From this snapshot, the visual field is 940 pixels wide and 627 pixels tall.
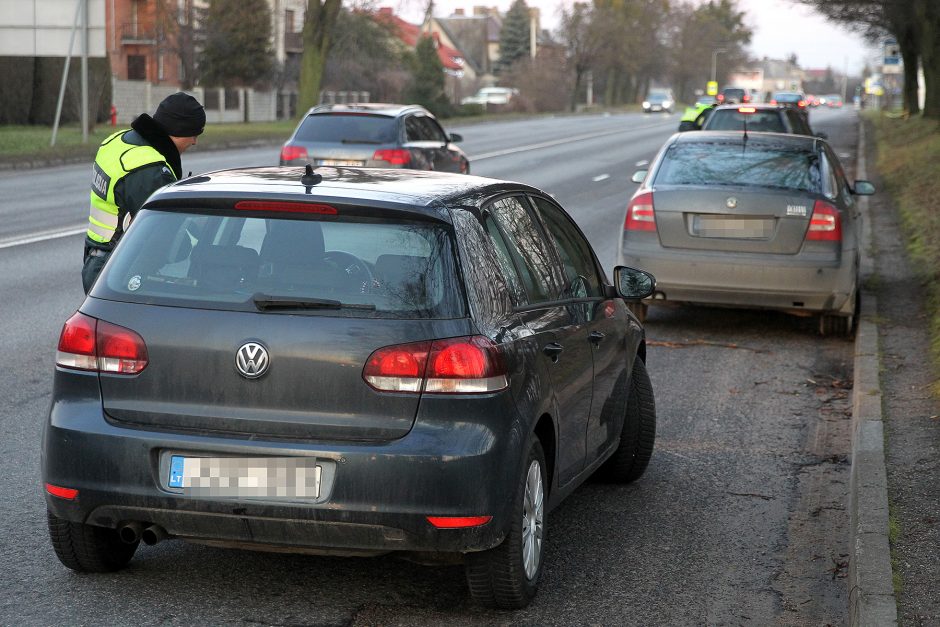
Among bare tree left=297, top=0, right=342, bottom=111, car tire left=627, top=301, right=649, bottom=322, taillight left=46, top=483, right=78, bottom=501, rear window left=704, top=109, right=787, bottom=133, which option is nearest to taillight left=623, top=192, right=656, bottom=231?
car tire left=627, top=301, right=649, bottom=322

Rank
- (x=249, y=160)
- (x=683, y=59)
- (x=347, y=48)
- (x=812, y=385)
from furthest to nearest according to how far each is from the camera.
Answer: (x=683, y=59)
(x=347, y=48)
(x=249, y=160)
(x=812, y=385)

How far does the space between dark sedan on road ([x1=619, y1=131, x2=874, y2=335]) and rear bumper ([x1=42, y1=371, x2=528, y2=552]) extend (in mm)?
5976

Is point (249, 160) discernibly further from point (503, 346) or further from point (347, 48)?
point (347, 48)

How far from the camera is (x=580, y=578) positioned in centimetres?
505

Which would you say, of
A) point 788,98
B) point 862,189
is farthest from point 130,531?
point 788,98

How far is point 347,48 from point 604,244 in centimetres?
5400

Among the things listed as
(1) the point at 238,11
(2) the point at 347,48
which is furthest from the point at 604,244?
(2) the point at 347,48

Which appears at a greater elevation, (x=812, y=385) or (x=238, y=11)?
(x=238, y=11)

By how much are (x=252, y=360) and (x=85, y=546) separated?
3.33 feet

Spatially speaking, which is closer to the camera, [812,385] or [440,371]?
[440,371]

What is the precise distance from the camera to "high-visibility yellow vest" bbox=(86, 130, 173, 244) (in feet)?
20.9

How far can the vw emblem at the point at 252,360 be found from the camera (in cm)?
425

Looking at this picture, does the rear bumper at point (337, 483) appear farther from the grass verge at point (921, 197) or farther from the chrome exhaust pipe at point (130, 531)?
the grass verge at point (921, 197)

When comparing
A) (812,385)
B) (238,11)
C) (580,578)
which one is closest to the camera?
(580,578)
